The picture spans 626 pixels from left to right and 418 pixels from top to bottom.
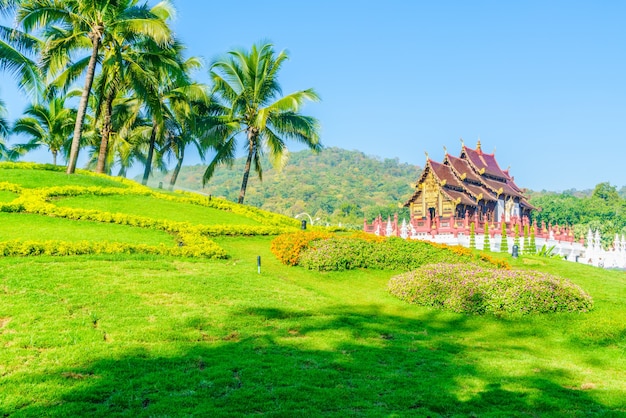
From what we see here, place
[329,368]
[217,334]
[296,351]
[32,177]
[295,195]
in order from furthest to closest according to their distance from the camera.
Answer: [295,195] < [32,177] < [217,334] < [296,351] < [329,368]

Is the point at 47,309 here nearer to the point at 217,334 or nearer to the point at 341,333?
the point at 217,334

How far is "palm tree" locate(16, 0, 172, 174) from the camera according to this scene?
753 inches

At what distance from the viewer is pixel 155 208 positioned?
1791 centimetres

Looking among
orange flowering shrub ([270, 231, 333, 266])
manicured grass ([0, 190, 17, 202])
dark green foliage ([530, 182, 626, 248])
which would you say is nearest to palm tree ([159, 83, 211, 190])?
manicured grass ([0, 190, 17, 202])

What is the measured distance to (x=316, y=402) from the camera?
198 inches

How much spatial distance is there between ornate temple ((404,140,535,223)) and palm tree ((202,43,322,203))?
11.8 m

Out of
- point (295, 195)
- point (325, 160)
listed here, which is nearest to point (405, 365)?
point (295, 195)

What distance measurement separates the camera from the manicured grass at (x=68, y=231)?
12.4 metres

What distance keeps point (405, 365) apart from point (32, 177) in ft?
56.6

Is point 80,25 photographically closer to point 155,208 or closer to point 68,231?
point 155,208

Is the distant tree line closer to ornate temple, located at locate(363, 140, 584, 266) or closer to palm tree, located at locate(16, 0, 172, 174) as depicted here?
palm tree, located at locate(16, 0, 172, 174)

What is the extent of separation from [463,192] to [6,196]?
28.3 meters

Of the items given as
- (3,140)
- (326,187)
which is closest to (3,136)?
(3,140)

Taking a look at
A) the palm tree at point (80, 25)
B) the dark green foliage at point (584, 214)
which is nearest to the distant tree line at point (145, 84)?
the palm tree at point (80, 25)
